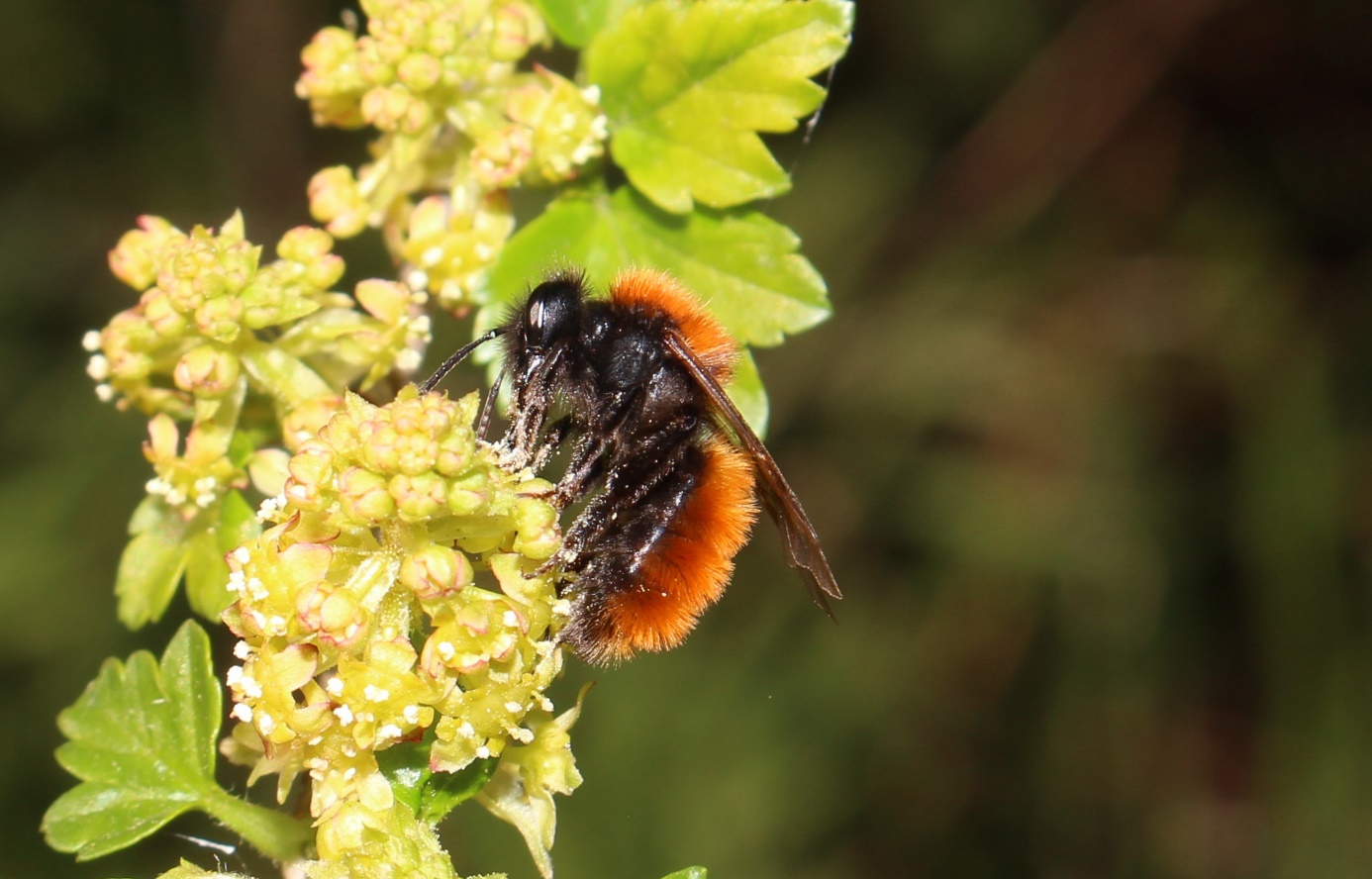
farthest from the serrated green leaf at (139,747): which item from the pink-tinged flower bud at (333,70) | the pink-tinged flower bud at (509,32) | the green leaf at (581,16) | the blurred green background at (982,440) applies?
Result: the blurred green background at (982,440)

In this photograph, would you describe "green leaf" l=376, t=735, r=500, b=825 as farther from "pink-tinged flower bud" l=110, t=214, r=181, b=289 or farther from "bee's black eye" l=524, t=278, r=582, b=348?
"pink-tinged flower bud" l=110, t=214, r=181, b=289

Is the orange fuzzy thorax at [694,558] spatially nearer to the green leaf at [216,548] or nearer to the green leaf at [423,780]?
the green leaf at [423,780]

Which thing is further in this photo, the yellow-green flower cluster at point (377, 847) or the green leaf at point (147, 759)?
the green leaf at point (147, 759)

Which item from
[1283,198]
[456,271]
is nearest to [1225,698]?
[1283,198]

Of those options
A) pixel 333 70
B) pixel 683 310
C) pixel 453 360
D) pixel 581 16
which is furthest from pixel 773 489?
pixel 333 70

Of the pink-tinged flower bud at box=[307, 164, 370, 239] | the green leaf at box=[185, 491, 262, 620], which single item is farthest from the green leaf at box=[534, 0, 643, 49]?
the green leaf at box=[185, 491, 262, 620]

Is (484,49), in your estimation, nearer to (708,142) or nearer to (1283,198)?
(708,142)
